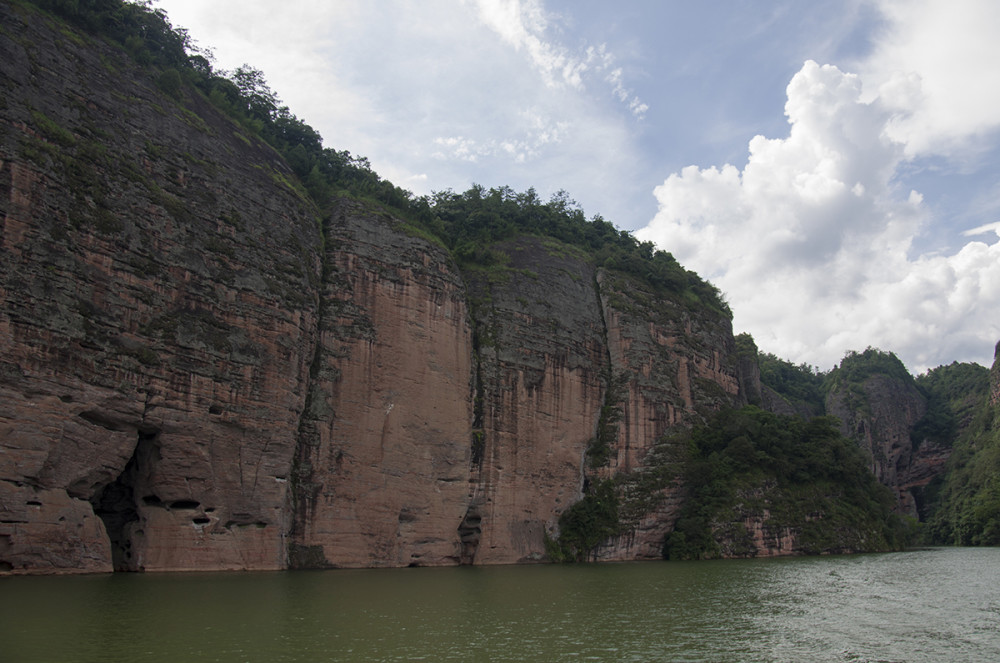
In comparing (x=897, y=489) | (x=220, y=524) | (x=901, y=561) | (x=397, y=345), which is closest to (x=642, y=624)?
(x=220, y=524)

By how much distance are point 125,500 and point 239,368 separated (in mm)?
5624

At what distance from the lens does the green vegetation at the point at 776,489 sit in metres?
38.8

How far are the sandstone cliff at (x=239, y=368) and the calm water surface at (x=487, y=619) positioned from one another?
10.8ft

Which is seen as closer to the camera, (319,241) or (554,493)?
(319,241)

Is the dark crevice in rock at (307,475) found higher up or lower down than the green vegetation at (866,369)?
lower down

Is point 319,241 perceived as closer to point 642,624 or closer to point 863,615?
point 642,624

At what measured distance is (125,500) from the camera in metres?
24.1

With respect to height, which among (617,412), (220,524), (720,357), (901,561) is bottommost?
(901,561)

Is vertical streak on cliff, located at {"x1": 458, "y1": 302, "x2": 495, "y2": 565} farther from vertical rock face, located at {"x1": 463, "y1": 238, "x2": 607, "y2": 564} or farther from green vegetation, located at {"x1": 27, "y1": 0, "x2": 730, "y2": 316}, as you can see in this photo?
green vegetation, located at {"x1": 27, "y1": 0, "x2": 730, "y2": 316}

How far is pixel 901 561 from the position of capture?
34344mm

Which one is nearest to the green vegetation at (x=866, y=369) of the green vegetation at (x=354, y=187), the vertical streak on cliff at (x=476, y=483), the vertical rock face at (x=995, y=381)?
the vertical rock face at (x=995, y=381)

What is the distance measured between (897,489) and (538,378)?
57.6 metres

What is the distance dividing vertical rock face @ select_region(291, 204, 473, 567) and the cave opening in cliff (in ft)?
18.5

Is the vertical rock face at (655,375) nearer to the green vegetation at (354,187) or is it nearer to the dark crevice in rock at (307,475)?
the green vegetation at (354,187)
